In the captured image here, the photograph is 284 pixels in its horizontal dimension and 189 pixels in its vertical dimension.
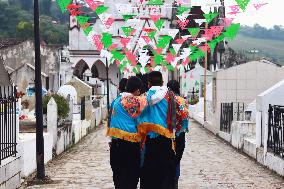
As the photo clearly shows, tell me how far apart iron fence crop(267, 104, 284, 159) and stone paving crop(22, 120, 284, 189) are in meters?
0.57

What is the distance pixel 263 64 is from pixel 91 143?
940cm

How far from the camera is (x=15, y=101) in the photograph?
467 inches

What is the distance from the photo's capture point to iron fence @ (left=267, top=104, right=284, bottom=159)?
14298 mm

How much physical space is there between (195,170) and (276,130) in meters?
2.11

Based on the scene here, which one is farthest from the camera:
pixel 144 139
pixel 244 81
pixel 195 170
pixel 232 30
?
pixel 244 81

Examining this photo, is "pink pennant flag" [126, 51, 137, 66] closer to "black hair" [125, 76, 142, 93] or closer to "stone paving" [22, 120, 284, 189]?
"stone paving" [22, 120, 284, 189]

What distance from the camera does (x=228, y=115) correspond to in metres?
25.0

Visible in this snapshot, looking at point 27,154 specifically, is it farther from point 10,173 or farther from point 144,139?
point 144,139

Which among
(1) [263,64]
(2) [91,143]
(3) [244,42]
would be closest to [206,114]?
(1) [263,64]

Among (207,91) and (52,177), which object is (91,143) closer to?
(52,177)

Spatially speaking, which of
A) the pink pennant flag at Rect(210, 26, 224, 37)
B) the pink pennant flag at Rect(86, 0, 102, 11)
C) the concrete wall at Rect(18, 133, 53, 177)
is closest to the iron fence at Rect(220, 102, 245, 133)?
the pink pennant flag at Rect(210, 26, 224, 37)

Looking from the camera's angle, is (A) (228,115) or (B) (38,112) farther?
(A) (228,115)

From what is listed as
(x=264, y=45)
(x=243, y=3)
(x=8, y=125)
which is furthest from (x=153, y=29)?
(x=264, y=45)

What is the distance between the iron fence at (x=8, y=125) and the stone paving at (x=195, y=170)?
126cm
